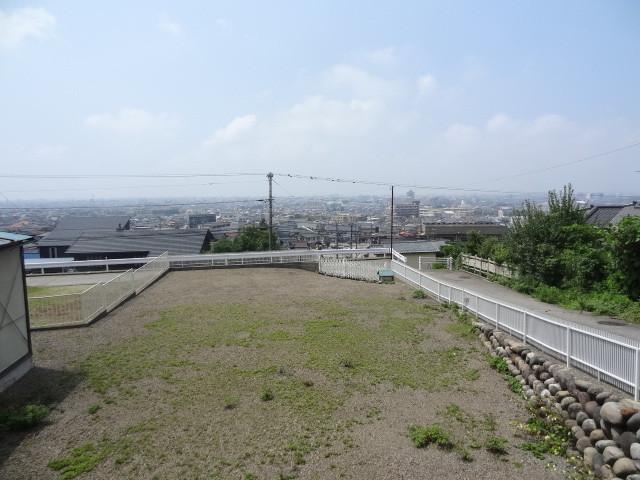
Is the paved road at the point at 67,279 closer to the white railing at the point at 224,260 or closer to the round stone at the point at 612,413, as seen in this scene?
the white railing at the point at 224,260

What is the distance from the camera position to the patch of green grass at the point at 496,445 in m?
5.46

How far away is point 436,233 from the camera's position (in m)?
51.8

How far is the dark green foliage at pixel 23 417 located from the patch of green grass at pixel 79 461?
3.61 ft

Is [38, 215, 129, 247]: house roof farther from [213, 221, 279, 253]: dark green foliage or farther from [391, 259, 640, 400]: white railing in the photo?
[391, 259, 640, 400]: white railing

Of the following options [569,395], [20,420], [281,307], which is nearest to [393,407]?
[569,395]

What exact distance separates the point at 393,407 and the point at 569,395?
2.54m

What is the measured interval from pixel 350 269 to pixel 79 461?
14465 millimetres

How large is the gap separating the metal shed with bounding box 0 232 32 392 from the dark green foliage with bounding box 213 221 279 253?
25.0 metres

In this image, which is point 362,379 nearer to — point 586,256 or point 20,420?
point 20,420

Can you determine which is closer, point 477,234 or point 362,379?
point 362,379

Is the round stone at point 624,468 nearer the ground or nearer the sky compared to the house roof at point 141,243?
nearer the ground

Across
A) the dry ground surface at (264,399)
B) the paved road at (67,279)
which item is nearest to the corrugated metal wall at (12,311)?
the dry ground surface at (264,399)

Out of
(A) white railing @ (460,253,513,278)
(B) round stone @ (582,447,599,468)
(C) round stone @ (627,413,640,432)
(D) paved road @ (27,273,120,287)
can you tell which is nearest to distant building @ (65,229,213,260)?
(D) paved road @ (27,273,120,287)

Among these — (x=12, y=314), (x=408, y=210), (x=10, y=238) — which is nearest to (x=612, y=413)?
(x=12, y=314)
